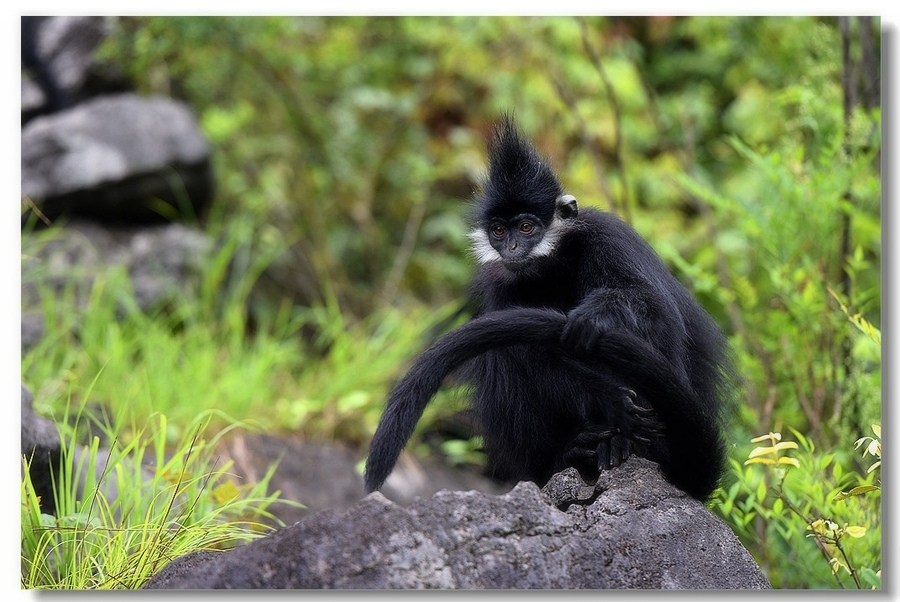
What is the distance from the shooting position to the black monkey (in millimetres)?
3230

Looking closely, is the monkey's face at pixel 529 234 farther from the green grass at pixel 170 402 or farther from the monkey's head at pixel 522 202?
the green grass at pixel 170 402

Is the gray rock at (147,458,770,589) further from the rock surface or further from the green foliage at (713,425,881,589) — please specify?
the rock surface

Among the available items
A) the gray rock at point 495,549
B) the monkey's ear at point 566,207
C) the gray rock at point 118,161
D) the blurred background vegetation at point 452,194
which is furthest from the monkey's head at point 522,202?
the gray rock at point 118,161

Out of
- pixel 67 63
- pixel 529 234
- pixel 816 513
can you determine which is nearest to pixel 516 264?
pixel 529 234

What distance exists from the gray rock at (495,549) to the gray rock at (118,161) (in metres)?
4.44

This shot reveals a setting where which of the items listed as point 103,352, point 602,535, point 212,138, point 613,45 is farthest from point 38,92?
point 602,535

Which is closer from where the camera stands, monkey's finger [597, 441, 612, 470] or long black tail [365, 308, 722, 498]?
long black tail [365, 308, 722, 498]

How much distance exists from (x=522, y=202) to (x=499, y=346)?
31.8 inches

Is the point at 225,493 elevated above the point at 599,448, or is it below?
below

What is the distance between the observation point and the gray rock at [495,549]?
284cm

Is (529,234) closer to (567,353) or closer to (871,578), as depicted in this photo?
(567,353)

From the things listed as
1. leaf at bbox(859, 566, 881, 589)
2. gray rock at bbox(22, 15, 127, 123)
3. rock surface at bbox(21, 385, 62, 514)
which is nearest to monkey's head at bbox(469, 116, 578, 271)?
leaf at bbox(859, 566, 881, 589)

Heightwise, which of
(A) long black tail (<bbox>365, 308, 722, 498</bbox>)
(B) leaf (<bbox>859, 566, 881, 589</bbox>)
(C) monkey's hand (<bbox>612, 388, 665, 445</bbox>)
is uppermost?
(A) long black tail (<bbox>365, 308, 722, 498</bbox>)

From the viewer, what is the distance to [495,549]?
294cm
